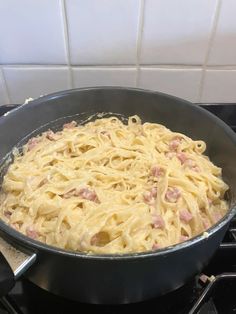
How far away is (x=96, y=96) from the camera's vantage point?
37.5 inches

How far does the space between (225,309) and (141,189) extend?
26 cm

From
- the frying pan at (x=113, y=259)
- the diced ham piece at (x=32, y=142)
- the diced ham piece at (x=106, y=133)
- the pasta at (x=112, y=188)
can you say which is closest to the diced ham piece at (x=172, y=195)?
the pasta at (x=112, y=188)

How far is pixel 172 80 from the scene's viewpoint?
1.02m

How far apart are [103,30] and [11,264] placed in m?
0.59

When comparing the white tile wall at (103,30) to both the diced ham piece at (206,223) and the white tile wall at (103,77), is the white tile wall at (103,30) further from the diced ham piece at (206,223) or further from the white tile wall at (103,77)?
the diced ham piece at (206,223)

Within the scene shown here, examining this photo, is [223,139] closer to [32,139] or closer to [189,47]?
[189,47]

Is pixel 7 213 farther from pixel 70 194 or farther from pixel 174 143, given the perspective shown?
pixel 174 143

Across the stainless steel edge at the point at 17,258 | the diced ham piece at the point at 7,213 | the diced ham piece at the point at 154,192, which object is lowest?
the diced ham piece at the point at 7,213

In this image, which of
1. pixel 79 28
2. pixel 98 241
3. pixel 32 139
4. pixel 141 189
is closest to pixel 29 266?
pixel 98 241

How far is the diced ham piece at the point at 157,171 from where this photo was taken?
82 centimetres

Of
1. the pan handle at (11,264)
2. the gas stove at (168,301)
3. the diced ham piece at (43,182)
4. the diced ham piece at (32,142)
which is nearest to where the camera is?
the pan handle at (11,264)

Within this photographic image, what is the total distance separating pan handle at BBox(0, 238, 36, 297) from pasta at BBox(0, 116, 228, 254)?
0.35ft

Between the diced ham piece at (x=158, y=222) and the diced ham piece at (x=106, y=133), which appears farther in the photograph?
the diced ham piece at (x=106, y=133)

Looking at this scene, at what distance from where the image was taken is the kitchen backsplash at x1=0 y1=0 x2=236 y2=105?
0.90 m
